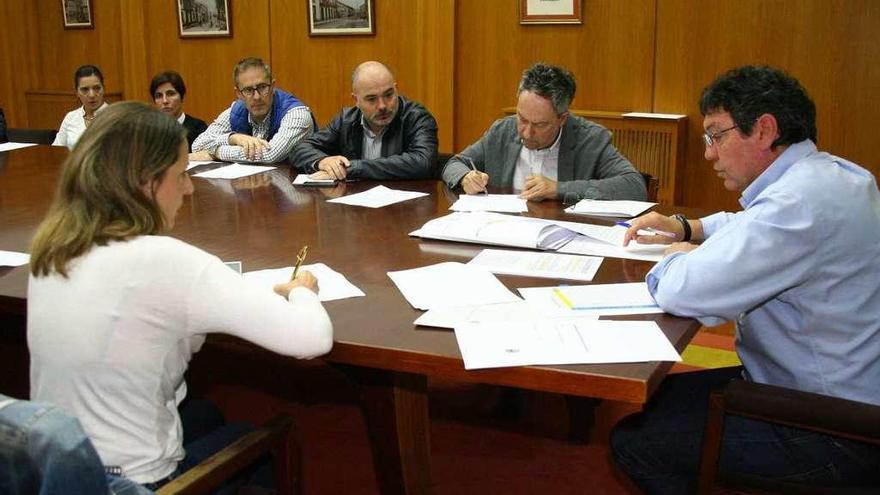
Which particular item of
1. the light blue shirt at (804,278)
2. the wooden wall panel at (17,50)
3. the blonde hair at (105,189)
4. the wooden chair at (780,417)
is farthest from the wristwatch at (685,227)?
the wooden wall panel at (17,50)

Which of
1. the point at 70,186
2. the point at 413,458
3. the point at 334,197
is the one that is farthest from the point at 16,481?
the point at 334,197

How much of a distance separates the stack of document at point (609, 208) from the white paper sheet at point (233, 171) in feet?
4.97

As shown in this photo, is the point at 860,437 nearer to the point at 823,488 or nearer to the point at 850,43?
the point at 823,488

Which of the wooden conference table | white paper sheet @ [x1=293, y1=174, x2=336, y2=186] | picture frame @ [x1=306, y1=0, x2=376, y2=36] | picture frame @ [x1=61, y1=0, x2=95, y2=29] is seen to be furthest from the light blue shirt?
picture frame @ [x1=61, y1=0, x2=95, y2=29]

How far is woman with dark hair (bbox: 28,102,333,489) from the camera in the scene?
142cm

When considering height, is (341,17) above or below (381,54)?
above

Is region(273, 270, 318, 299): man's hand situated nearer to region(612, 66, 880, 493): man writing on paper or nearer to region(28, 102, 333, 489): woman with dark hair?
region(28, 102, 333, 489): woman with dark hair

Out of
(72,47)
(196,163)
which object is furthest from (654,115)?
(72,47)

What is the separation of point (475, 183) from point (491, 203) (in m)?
0.24

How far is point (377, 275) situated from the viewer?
6.85 feet

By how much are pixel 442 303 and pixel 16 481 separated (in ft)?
3.01

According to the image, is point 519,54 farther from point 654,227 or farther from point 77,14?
point 77,14

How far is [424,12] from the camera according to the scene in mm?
5805

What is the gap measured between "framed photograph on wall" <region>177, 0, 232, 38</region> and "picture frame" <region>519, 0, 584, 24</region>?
8.36 ft
